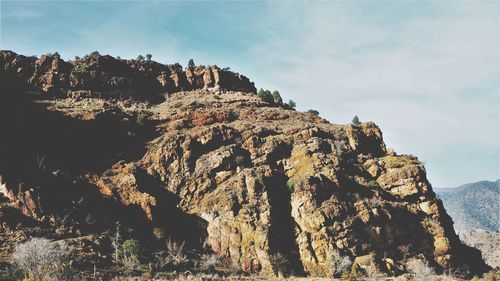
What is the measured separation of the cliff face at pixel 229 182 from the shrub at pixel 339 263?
711mm

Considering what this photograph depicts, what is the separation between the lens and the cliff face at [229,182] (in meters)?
52.7

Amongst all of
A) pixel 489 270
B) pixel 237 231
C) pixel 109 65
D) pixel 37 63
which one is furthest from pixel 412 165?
pixel 37 63

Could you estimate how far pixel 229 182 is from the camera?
5941 cm

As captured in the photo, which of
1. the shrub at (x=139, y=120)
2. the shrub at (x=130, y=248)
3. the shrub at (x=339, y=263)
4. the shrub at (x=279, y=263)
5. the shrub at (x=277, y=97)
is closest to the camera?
the shrub at (x=130, y=248)

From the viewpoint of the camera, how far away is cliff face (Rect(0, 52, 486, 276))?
52656mm

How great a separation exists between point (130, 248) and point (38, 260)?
9.66 m

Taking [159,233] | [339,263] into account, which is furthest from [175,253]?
[339,263]

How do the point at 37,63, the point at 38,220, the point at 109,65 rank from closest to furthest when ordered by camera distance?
1. the point at 38,220
2. the point at 37,63
3. the point at 109,65

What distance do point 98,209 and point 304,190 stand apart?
24.8 meters

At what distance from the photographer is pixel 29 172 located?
53.6 m

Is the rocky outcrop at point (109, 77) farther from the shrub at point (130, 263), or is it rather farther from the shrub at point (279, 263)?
the shrub at point (279, 263)

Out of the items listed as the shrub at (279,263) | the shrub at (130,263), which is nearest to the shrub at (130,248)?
the shrub at (130,263)

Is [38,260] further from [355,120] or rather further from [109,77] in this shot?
[355,120]

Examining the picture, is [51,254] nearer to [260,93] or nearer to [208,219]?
[208,219]
